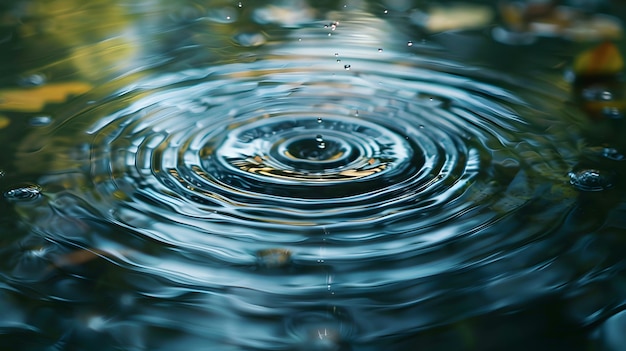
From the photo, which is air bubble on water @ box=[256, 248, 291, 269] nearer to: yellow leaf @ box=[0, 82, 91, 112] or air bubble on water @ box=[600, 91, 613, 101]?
yellow leaf @ box=[0, 82, 91, 112]

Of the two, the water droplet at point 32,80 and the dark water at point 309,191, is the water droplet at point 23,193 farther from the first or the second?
the water droplet at point 32,80

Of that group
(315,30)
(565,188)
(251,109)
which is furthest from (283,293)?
(315,30)

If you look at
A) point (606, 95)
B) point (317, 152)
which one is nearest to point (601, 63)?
point (606, 95)

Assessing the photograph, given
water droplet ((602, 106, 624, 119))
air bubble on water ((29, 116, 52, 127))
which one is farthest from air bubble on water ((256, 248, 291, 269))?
water droplet ((602, 106, 624, 119))

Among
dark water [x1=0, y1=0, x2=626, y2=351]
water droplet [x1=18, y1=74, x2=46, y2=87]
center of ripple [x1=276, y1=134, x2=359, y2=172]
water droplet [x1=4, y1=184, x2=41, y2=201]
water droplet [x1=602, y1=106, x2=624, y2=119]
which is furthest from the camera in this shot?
water droplet [x1=18, y1=74, x2=46, y2=87]

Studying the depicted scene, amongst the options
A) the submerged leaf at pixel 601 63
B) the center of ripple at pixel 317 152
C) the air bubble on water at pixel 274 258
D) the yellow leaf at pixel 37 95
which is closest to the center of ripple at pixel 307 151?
the center of ripple at pixel 317 152

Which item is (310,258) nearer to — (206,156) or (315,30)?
(206,156)

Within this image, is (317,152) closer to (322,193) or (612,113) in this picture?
(322,193)
